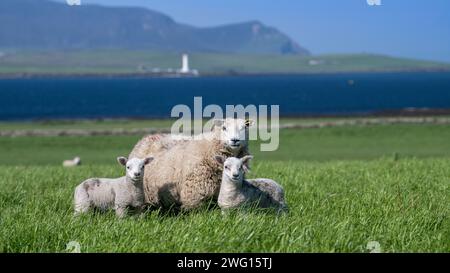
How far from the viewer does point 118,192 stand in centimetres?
969

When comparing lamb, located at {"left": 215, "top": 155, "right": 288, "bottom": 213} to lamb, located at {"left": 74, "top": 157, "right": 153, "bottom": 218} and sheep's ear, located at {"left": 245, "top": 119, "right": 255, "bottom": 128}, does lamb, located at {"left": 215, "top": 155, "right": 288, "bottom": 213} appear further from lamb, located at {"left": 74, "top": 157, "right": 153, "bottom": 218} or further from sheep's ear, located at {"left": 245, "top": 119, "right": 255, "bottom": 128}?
lamb, located at {"left": 74, "top": 157, "right": 153, "bottom": 218}

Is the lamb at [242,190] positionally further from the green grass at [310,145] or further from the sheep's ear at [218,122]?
the green grass at [310,145]

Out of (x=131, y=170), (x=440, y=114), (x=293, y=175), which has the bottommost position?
(x=440, y=114)

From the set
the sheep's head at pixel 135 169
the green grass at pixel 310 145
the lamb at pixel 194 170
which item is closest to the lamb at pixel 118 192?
the sheep's head at pixel 135 169

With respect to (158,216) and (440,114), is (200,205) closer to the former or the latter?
(158,216)

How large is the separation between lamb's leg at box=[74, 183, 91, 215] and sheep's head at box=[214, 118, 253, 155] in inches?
68.3

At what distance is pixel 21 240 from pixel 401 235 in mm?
3613

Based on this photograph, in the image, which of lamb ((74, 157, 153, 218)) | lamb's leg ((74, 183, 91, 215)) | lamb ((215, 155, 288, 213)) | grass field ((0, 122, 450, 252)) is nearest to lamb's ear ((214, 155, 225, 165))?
lamb ((215, 155, 288, 213))

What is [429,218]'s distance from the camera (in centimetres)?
896

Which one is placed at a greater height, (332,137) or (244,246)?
(244,246)

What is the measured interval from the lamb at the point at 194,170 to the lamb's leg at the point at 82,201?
0.71 m

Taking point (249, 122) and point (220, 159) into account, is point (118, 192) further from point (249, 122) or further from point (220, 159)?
point (249, 122)
